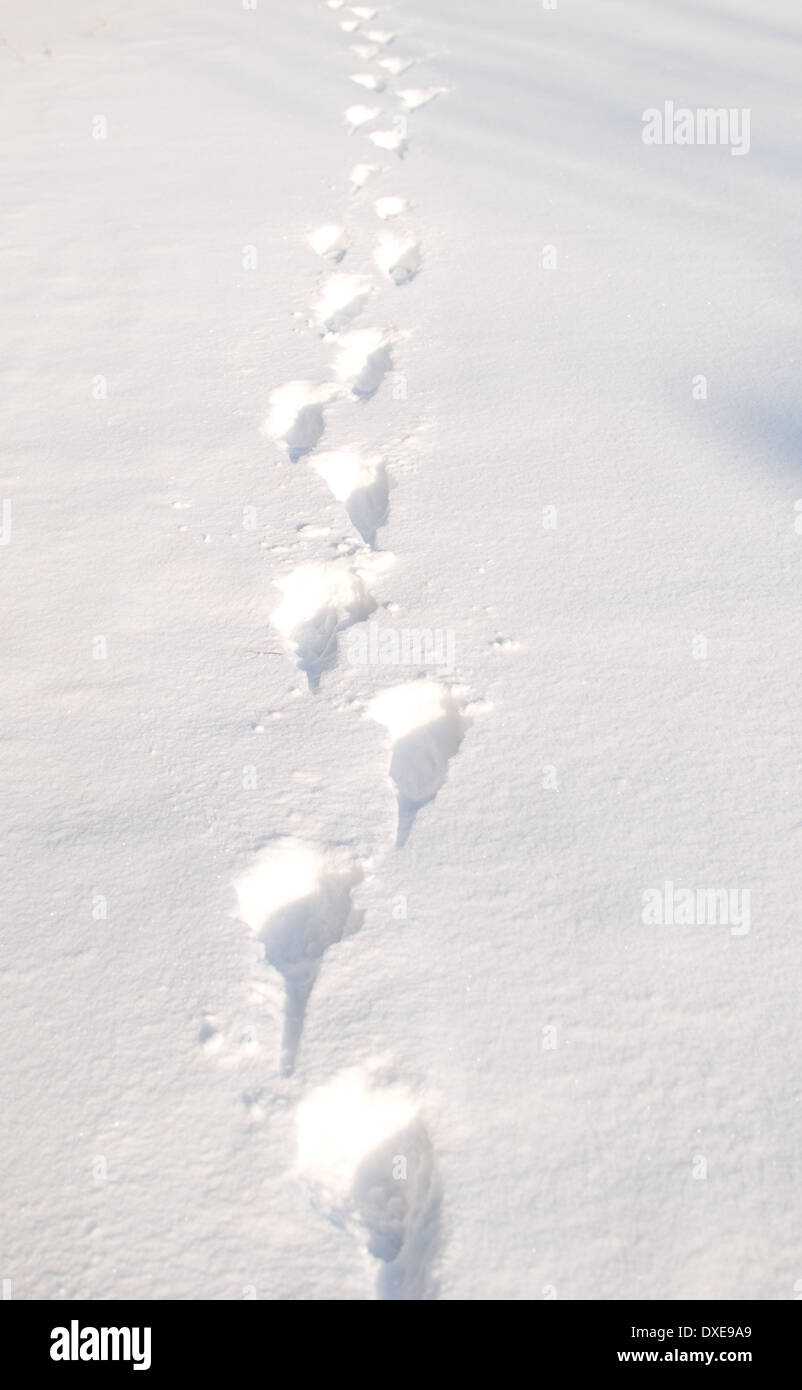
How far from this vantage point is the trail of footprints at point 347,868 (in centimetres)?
124

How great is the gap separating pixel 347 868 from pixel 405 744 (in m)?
0.30

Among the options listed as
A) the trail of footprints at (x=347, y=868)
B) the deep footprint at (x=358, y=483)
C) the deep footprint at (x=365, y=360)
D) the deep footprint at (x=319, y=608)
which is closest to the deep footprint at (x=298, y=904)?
the trail of footprints at (x=347, y=868)

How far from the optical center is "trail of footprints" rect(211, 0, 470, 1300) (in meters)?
1.24

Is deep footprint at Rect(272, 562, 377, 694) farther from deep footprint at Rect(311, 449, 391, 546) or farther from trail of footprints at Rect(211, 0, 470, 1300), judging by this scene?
deep footprint at Rect(311, 449, 391, 546)

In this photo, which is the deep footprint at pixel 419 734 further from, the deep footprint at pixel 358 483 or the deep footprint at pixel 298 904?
the deep footprint at pixel 358 483

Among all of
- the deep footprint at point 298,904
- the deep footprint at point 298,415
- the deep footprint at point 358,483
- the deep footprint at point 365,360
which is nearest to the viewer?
the deep footprint at point 298,904

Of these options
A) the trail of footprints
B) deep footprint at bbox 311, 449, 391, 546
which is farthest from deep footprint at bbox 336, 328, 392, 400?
deep footprint at bbox 311, 449, 391, 546

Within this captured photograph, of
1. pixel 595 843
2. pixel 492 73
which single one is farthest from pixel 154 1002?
pixel 492 73

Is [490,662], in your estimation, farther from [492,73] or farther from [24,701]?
[492,73]

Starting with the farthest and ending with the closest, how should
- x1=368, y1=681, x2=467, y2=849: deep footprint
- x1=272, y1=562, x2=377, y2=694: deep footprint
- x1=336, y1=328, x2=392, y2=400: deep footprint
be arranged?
1. x1=336, y1=328, x2=392, y2=400: deep footprint
2. x1=272, y1=562, x2=377, y2=694: deep footprint
3. x1=368, y1=681, x2=467, y2=849: deep footprint

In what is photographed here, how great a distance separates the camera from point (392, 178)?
3.82 m

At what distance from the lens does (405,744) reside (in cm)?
179

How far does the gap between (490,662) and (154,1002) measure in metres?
0.84

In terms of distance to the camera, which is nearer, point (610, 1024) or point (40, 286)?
point (610, 1024)
